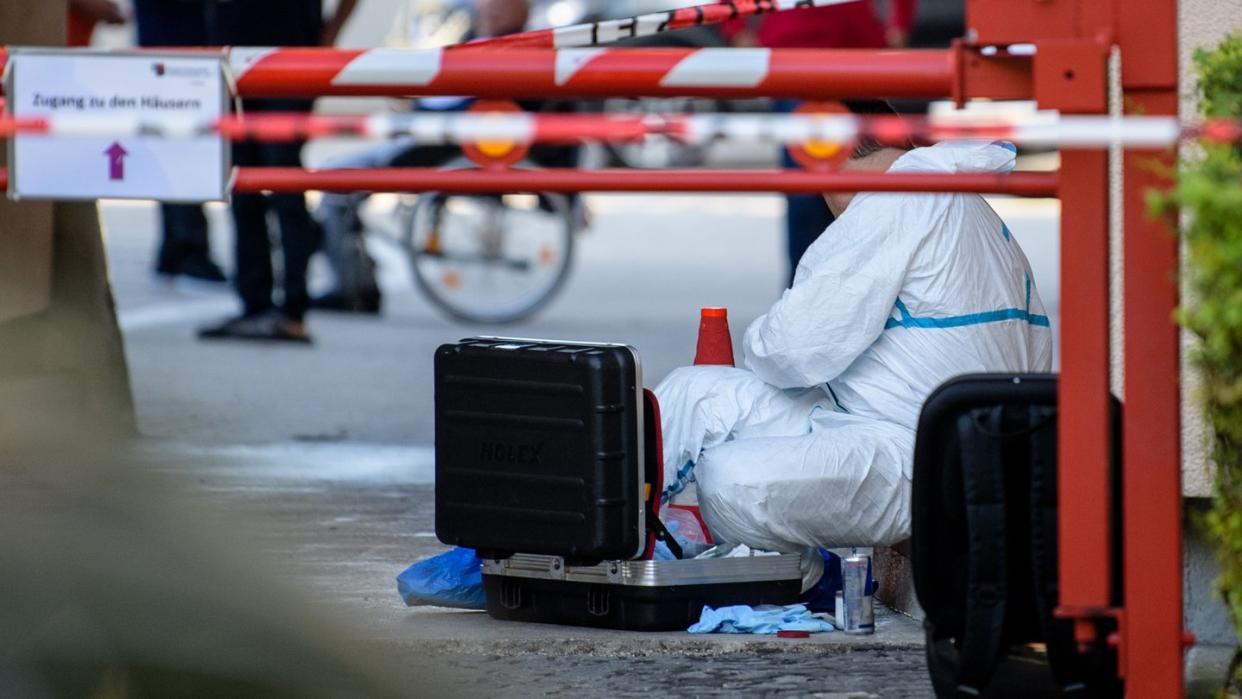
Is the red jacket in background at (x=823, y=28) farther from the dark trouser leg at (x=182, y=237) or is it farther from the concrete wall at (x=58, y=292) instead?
the dark trouser leg at (x=182, y=237)

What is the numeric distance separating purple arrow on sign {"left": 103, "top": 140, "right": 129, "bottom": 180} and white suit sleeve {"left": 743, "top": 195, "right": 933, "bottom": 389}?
57.0 inches

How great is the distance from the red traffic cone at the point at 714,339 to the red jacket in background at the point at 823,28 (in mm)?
2908

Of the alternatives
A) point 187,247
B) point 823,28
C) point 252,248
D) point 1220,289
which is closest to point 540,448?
point 1220,289

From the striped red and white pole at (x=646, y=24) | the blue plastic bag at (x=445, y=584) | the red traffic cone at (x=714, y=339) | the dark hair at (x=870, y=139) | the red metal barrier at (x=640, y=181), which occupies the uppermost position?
the striped red and white pole at (x=646, y=24)

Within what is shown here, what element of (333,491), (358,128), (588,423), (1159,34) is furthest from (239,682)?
(333,491)

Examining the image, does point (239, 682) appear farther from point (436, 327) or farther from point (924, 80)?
point (436, 327)

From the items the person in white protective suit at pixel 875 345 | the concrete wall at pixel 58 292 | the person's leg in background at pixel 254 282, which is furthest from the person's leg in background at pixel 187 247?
the person in white protective suit at pixel 875 345

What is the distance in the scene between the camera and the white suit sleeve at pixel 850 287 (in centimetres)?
377

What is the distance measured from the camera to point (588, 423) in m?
3.71

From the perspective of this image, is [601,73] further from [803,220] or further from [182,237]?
[182,237]

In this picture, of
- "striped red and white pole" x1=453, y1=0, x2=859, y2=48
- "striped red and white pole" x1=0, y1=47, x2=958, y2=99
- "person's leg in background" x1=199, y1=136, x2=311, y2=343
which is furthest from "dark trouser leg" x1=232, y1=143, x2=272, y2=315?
"striped red and white pole" x1=0, y1=47, x2=958, y2=99

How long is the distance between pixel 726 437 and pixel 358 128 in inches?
62.4

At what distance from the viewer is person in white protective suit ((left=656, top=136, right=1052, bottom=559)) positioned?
3754 mm

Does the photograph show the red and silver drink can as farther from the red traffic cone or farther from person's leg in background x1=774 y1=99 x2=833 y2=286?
person's leg in background x1=774 y1=99 x2=833 y2=286
